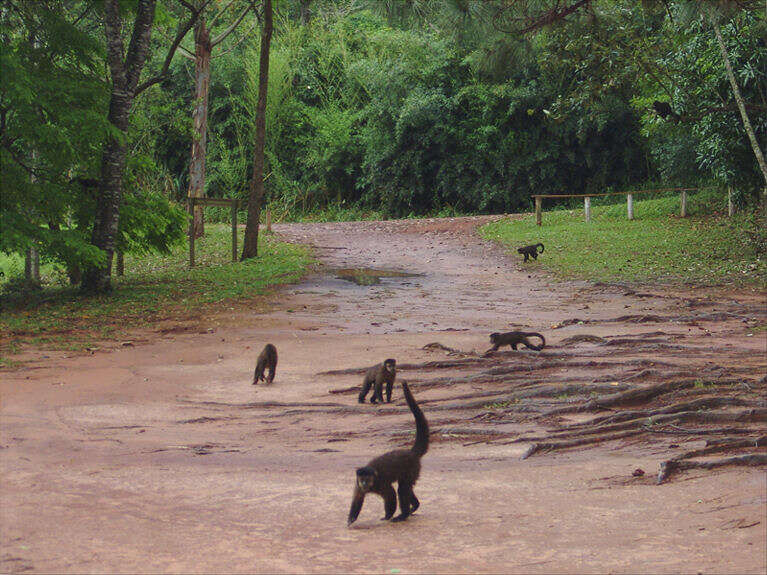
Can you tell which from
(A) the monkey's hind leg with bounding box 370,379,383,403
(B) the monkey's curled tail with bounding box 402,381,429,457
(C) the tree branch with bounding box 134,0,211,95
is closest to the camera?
(B) the monkey's curled tail with bounding box 402,381,429,457

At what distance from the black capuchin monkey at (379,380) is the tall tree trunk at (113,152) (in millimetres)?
9437

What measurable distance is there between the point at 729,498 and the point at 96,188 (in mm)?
14649

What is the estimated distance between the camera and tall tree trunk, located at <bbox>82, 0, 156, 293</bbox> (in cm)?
1694

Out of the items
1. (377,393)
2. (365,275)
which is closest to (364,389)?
(377,393)

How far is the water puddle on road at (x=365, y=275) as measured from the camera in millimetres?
20234

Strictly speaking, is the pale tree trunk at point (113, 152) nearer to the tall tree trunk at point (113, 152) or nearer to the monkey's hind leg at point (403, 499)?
the tall tree trunk at point (113, 152)

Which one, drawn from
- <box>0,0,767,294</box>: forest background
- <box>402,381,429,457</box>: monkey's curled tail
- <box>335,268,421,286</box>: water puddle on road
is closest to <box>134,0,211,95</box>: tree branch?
<box>0,0,767,294</box>: forest background

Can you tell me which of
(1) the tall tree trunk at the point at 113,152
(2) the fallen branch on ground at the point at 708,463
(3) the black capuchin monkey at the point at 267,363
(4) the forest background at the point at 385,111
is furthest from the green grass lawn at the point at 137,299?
(2) the fallen branch on ground at the point at 708,463

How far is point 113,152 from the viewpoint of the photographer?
17094mm

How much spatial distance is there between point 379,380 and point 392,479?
3433 mm

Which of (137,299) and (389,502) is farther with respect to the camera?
(137,299)

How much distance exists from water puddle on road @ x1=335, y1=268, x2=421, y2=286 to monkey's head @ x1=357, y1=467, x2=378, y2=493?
47.5 ft

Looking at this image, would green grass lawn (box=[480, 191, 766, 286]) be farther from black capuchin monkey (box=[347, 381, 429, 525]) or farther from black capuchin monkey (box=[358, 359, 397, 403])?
black capuchin monkey (box=[347, 381, 429, 525])

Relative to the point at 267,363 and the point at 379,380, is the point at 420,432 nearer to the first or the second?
the point at 379,380
